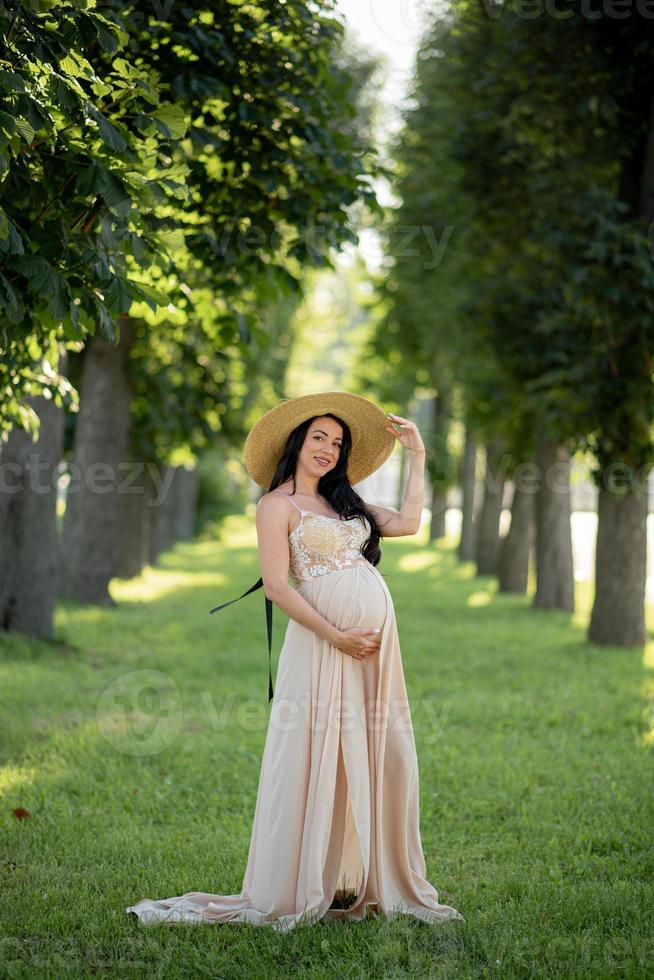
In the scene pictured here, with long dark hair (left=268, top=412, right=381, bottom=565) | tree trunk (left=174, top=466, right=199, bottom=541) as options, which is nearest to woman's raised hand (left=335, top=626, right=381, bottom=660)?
long dark hair (left=268, top=412, right=381, bottom=565)

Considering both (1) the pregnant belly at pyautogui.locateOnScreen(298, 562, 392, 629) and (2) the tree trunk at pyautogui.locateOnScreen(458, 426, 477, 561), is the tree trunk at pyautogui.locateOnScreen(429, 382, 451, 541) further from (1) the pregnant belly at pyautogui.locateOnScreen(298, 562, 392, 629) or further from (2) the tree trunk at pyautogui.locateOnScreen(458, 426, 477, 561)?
(1) the pregnant belly at pyautogui.locateOnScreen(298, 562, 392, 629)

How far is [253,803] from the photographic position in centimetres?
636

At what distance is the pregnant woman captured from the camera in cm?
441

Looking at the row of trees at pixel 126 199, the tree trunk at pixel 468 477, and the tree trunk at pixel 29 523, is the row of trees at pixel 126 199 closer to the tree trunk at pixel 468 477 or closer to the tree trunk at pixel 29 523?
the tree trunk at pixel 29 523

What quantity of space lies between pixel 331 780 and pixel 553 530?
40.6ft

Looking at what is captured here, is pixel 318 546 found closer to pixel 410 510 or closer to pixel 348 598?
pixel 348 598

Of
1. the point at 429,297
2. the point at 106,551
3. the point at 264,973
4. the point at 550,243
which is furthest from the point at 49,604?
the point at 429,297

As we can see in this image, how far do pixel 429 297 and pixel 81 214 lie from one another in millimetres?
15839

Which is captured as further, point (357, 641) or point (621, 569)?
point (621, 569)

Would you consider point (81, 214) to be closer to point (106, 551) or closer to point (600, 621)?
point (600, 621)

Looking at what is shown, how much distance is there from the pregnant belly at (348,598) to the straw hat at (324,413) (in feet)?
2.24

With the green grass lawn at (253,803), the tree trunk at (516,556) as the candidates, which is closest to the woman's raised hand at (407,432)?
the green grass lawn at (253,803)

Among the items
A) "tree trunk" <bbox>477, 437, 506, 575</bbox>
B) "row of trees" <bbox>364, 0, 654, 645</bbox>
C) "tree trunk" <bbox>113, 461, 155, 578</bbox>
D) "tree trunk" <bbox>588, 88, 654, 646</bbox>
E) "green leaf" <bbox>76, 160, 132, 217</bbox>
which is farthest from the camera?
"tree trunk" <bbox>477, 437, 506, 575</bbox>

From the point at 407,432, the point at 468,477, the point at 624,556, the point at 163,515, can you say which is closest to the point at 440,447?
the point at 468,477
